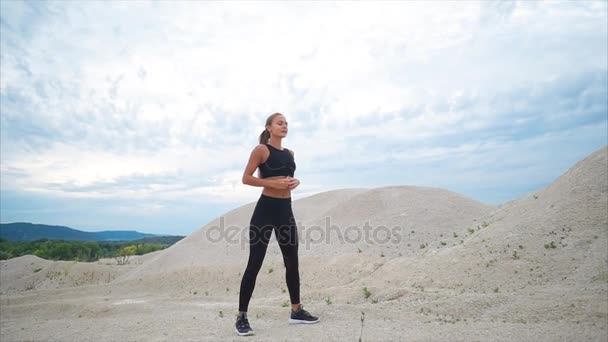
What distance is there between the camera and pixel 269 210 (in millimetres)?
5258

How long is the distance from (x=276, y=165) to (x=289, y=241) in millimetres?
939

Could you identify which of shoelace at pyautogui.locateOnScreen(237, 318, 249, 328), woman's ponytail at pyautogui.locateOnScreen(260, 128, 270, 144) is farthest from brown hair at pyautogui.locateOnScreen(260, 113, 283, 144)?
shoelace at pyautogui.locateOnScreen(237, 318, 249, 328)

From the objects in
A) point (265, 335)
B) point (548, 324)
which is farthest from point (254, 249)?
point (548, 324)

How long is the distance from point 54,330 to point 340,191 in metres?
13.2

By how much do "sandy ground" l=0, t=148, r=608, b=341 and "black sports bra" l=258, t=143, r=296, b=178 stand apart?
1.88 m

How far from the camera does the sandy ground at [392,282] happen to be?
532 centimetres

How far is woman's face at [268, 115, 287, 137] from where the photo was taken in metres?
5.42

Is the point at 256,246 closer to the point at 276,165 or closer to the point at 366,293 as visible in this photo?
the point at 276,165

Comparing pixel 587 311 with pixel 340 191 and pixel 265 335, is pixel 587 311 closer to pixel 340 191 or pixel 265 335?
pixel 265 335

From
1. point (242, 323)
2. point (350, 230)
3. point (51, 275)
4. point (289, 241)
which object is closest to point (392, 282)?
point (289, 241)

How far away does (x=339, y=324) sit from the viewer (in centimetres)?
544

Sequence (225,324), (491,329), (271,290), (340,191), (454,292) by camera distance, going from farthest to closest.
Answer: (340,191)
(271,290)
(454,292)
(225,324)
(491,329)

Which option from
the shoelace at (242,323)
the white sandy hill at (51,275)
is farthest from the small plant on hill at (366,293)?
the white sandy hill at (51,275)

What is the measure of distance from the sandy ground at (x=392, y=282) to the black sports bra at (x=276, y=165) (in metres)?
1.88
